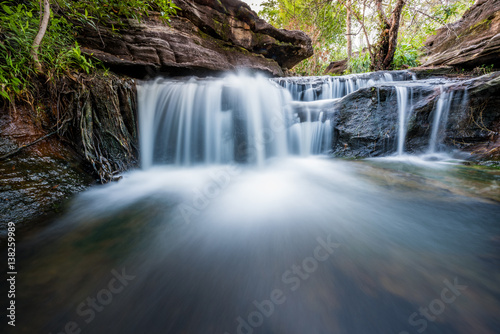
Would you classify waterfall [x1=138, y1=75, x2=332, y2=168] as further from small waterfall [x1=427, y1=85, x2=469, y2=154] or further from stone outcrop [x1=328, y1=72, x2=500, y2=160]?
small waterfall [x1=427, y1=85, x2=469, y2=154]

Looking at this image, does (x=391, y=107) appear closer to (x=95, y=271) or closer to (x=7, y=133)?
(x=95, y=271)

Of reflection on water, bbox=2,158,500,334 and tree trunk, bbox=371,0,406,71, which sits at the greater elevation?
tree trunk, bbox=371,0,406,71

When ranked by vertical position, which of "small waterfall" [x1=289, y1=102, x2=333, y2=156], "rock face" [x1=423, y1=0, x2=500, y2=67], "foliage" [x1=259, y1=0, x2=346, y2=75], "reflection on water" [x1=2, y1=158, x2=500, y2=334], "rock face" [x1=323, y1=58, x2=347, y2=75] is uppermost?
"foliage" [x1=259, y1=0, x2=346, y2=75]

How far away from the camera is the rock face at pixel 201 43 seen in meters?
4.42

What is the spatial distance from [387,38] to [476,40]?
242 cm

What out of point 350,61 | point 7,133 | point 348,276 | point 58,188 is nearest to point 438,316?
point 348,276

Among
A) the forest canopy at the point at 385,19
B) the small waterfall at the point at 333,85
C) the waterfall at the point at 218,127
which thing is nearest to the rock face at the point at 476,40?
the forest canopy at the point at 385,19

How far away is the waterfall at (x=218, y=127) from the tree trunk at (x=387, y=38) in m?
5.06

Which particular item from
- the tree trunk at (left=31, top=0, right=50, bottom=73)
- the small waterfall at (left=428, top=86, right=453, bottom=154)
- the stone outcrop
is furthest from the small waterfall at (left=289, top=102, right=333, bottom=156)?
the tree trunk at (left=31, top=0, right=50, bottom=73)

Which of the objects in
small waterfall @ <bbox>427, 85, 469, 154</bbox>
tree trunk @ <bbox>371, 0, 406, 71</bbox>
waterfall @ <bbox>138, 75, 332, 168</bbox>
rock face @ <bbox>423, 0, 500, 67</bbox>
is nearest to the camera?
small waterfall @ <bbox>427, 85, 469, 154</bbox>

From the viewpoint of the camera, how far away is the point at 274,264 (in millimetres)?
1170

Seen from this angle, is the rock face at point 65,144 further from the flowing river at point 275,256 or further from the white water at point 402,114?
the white water at point 402,114

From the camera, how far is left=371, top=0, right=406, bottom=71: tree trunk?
234 inches

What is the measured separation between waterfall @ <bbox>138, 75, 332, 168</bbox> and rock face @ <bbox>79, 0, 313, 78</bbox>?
119cm
